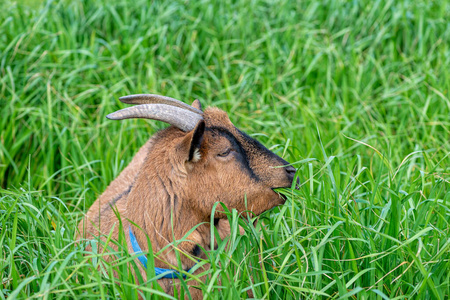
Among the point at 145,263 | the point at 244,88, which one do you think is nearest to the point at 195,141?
the point at 145,263

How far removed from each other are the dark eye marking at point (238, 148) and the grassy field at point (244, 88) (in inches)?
10.5

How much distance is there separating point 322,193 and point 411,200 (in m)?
0.58

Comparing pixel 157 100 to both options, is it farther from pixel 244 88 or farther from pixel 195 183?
pixel 244 88

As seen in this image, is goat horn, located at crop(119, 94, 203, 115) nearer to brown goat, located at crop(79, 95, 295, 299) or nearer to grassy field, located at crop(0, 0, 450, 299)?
brown goat, located at crop(79, 95, 295, 299)

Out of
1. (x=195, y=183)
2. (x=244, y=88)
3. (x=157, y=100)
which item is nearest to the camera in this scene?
(x=195, y=183)

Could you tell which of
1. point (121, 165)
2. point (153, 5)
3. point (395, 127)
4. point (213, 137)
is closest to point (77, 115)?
point (121, 165)

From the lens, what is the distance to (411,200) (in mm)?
3514

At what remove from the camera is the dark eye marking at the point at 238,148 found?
325cm

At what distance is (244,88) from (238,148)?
2.82m

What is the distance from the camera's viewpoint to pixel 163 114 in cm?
313

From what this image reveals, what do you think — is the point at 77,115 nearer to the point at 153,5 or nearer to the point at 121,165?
the point at 121,165

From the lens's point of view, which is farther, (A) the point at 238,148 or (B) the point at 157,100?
(B) the point at 157,100

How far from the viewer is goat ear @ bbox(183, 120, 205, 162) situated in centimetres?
296

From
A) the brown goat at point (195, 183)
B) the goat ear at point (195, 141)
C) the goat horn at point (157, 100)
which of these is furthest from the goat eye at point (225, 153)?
the goat horn at point (157, 100)
